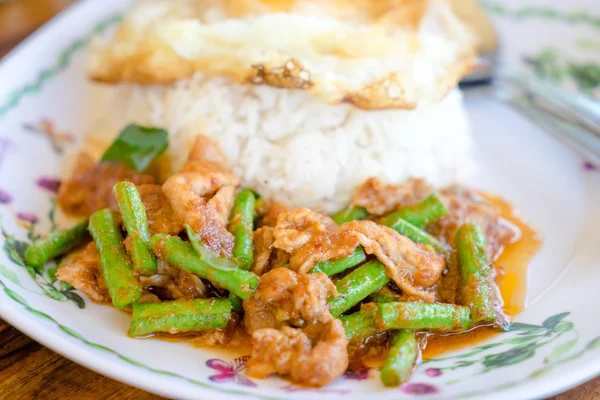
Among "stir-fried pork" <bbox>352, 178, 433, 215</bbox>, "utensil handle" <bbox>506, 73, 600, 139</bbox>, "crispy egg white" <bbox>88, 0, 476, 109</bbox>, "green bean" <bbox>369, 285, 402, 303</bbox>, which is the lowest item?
"green bean" <bbox>369, 285, 402, 303</bbox>

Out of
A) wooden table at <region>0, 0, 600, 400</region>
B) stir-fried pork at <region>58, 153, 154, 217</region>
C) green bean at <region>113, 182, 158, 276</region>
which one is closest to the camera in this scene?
wooden table at <region>0, 0, 600, 400</region>

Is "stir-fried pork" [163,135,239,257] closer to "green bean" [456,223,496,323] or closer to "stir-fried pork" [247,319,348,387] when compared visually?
"stir-fried pork" [247,319,348,387]

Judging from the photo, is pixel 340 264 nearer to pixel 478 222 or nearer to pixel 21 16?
pixel 478 222

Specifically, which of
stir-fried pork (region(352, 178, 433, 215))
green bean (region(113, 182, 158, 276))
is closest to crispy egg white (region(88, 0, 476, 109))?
stir-fried pork (region(352, 178, 433, 215))

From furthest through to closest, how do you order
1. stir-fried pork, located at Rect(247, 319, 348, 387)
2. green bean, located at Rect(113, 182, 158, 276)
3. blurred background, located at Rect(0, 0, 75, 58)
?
blurred background, located at Rect(0, 0, 75, 58), green bean, located at Rect(113, 182, 158, 276), stir-fried pork, located at Rect(247, 319, 348, 387)

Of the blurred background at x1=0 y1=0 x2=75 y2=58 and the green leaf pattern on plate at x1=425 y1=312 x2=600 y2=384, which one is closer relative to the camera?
the green leaf pattern on plate at x1=425 y1=312 x2=600 y2=384

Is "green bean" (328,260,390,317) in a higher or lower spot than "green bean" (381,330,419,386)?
higher
